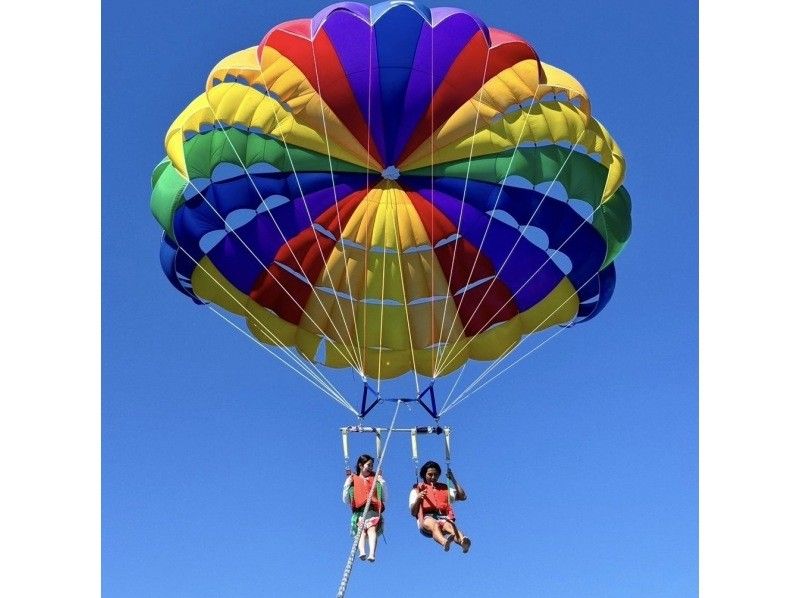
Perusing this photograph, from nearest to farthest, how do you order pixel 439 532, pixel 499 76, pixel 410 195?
1. pixel 439 532
2. pixel 499 76
3. pixel 410 195

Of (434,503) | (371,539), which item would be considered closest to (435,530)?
(434,503)

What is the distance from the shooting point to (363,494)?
1223 centimetres

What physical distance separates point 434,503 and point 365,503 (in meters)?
0.68

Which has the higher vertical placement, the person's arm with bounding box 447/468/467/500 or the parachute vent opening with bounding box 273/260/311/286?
the parachute vent opening with bounding box 273/260/311/286

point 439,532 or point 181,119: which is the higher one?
point 181,119

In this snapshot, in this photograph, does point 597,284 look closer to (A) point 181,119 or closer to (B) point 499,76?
(B) point 499,76

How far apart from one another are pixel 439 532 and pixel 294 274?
3.80 m

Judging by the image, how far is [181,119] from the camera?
13070 millimetres

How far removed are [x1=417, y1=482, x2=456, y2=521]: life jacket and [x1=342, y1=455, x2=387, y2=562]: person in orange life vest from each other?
15.0 inches

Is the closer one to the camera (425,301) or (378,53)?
(378,53)

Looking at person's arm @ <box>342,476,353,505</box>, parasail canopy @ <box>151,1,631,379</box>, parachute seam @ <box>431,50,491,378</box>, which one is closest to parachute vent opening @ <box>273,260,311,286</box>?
parasail canopy @ <box>151,1,631,379</box>

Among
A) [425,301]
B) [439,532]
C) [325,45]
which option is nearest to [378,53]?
[325,45]

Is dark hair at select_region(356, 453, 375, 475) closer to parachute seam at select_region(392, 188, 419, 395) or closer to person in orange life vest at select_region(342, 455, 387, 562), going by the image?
person in orange life vest at select_region(342, 455, 387, 562)

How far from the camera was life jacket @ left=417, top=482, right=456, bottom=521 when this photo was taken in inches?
481
